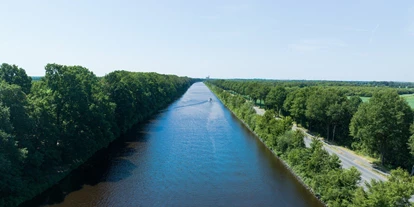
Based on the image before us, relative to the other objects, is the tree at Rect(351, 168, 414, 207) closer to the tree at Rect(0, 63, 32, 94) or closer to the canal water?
the canal water

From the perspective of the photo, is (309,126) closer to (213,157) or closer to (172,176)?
(213,157)

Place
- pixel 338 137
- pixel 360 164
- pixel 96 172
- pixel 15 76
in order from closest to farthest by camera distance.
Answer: pixel 96 172 < pixel 360 164 < pixel 15 76 < pixel 338 137

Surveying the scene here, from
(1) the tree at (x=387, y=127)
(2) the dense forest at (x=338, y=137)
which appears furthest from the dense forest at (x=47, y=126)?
(1) the tree at (x=387, y=127)

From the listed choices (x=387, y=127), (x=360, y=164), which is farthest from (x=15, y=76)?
(x=387, y=127)

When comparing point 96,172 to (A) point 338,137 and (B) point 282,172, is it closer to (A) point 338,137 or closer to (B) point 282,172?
(B) point 282,172

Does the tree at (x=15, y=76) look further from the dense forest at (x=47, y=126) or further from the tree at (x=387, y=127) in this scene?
the tree at (x=387, y=127)

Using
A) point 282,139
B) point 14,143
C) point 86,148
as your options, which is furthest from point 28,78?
point 282,139
